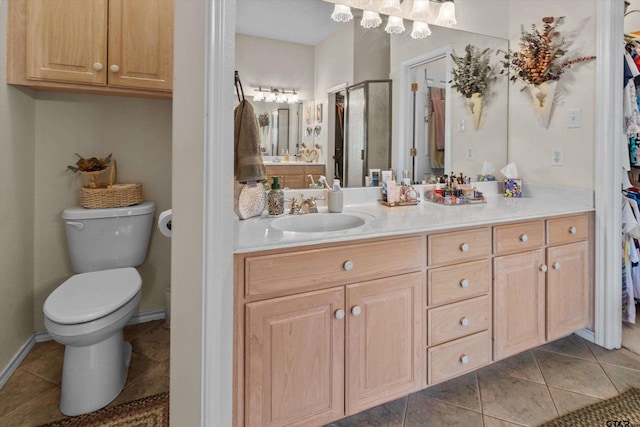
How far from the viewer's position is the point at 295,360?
1.25 m

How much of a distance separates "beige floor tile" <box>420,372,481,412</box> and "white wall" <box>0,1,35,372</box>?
84.2 inches

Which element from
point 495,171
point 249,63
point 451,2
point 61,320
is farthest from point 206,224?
point 495,171

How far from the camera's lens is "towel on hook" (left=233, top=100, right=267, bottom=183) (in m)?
1.47

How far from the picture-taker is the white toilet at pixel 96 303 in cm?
149

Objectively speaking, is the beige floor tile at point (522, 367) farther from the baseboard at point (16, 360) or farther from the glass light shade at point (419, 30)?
the baseboard at point (16, 360)

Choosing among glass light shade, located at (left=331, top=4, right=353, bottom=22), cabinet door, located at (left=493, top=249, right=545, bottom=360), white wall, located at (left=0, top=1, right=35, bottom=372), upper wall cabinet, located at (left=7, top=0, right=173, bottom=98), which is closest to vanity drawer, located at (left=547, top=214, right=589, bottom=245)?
cabinet door, located at (left=493, top=249, right=545, bottom=360)

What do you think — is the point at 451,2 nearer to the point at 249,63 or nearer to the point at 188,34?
the point at 249,63

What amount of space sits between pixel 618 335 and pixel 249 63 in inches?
103

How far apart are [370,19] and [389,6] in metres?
0.13

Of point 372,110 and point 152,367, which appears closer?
point 152,367

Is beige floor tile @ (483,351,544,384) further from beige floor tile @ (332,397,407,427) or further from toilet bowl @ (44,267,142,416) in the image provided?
toilet bowl @ (44,267,142,416)

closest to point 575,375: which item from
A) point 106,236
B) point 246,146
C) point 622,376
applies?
point 622,376

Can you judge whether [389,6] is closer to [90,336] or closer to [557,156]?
[557,156]

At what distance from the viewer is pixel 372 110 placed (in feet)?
6.81
